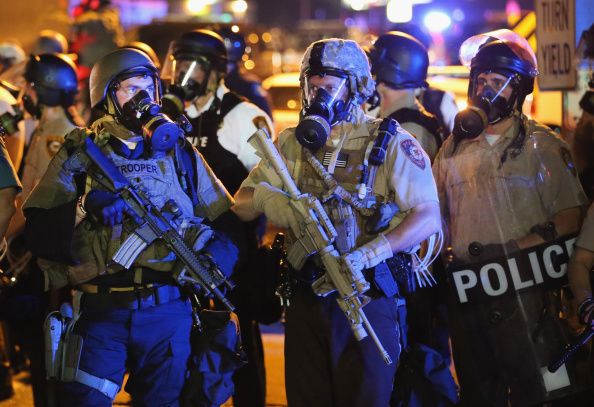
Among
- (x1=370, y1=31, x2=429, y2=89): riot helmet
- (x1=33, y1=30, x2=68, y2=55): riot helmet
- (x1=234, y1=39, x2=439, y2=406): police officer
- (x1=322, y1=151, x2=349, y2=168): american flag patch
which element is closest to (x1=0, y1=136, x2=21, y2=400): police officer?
(x1=234, y1=39, x2=439, y2=406): police officer

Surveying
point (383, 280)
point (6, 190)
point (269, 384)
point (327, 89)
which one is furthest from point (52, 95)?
point (383, 280)

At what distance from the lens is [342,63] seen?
4.67 metres

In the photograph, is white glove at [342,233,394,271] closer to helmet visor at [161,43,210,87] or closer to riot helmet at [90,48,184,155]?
riot helmet at [90,48,184,155]

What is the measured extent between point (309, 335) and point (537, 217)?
4.97 feet

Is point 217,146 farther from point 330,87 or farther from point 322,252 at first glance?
point 322,252

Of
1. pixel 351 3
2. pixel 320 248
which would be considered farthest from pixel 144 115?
pixel 351 3

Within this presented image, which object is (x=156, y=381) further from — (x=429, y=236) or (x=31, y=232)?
(x=429, y=236)

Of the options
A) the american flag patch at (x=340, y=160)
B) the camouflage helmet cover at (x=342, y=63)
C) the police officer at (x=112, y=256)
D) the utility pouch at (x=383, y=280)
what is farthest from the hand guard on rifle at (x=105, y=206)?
the utility pouch at (x=383, y=280)

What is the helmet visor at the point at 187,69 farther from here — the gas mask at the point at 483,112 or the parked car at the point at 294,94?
the parked car at the point at 294,94

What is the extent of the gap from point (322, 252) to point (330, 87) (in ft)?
2.63

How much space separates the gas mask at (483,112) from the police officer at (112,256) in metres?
1.57

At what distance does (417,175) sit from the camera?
15.1 ft

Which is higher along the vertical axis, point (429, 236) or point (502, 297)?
point (429, 236)

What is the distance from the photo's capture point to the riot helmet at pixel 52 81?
682 centimetres
